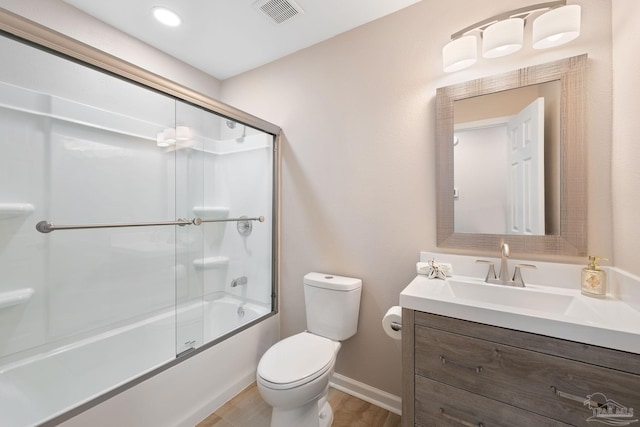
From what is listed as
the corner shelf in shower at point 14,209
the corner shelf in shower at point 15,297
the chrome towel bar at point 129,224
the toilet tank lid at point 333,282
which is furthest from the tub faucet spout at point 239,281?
the corner shelf in shower at point 14,209

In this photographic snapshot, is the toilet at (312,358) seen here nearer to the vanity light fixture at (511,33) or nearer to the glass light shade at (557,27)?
the vanity light fixture at (511,33)

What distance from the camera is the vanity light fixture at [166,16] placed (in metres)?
1.61

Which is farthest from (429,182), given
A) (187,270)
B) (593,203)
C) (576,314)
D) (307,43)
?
(187,270)

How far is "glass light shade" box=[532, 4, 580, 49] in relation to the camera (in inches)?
42.2

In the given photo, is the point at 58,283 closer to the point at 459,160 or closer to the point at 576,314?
the point at 459,160

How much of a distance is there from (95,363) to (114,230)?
79 centimetres

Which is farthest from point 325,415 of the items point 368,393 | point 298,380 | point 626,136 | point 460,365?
point 626,136

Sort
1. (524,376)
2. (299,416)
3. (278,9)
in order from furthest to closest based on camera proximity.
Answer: (278,9) → (299,416) → (524,376)

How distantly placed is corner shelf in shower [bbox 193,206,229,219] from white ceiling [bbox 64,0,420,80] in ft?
4.03

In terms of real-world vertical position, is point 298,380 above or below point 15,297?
below

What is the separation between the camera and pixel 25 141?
137cm

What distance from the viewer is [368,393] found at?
166cm

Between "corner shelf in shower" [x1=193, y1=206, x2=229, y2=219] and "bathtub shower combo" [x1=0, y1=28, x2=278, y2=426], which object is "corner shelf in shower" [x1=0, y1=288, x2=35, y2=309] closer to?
"bathtub shower combo" [x1=0, y1=28, x2=278, y2=426]
